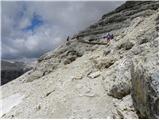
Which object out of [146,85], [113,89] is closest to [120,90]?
[113,89]

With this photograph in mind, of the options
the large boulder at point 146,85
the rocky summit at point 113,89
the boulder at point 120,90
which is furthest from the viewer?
the boulder at point 120,90

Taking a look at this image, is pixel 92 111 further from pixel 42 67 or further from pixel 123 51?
pixel 42 67

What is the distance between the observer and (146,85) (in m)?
10.9

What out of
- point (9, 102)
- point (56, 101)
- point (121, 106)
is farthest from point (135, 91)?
point (9, 102)

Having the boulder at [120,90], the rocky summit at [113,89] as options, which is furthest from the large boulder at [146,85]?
the boulder at [120,90]

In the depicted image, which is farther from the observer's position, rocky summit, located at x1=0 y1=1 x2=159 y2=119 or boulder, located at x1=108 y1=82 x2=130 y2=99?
boulder, located at x1=108 y1=82 x2=130 y2=99

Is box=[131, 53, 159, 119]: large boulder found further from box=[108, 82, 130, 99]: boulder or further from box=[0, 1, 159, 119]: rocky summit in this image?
box=[108, 82, 130, 99]: boulder

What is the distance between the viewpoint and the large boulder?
10336mm

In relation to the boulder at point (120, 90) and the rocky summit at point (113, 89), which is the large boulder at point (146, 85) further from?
the boulder at point (120, 90)

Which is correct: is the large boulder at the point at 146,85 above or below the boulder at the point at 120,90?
above

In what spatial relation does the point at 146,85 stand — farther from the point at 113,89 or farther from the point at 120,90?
the point at 113,89

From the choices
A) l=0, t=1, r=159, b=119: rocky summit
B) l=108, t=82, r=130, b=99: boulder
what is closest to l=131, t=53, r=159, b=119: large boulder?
l=0, t=1, r=159, b=119: rocky summit

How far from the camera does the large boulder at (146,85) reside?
33.9 ft

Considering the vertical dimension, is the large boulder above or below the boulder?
above
